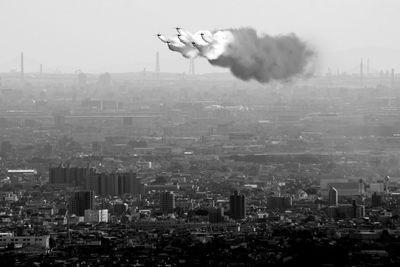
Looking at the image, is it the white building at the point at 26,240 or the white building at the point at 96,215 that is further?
the white building at the point at 96,215

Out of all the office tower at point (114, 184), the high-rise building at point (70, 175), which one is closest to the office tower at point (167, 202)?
the office tower at point (114, 184)

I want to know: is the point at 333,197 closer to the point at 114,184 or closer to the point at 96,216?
the point at 96,216

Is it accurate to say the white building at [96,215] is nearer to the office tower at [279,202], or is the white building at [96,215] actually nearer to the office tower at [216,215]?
the office tower at [216,215]

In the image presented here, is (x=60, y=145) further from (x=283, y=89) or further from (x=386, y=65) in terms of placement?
(x=386, y=65)

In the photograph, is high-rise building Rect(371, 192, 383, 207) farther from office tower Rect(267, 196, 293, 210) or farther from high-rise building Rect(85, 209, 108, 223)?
high-rise building Rect(85, 209, 108, 223)

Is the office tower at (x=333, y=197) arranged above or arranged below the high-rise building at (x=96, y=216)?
above

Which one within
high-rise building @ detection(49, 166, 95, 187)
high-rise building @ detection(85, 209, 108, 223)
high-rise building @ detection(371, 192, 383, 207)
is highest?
high-rise building @ detection(49, 166, 95, 187)

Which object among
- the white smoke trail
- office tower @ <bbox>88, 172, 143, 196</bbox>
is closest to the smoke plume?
the white smoke trail
